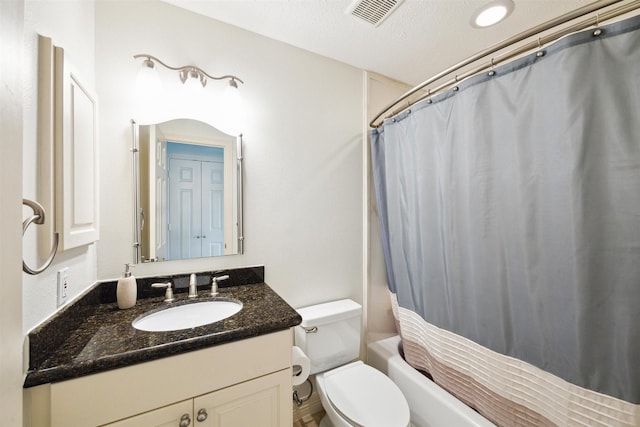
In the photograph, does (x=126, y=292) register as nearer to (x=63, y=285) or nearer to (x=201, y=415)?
(x=63, y=285)

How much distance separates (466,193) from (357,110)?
1.01 metres

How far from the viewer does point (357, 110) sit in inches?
72.2

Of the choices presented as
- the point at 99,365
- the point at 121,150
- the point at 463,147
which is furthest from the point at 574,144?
the point at 121,150

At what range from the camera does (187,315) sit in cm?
113

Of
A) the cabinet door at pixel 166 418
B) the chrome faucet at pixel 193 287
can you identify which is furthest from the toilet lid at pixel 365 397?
the chrome faucet at pixel 193 287

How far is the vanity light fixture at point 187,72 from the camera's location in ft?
3.85

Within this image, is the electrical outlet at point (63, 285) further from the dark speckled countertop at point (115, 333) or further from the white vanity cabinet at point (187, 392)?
the white vanity cabinet at point (187, 392)

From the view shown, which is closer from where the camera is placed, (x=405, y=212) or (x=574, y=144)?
(x=574, y=144)

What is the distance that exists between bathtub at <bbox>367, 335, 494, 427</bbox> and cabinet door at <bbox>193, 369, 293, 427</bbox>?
0.77m

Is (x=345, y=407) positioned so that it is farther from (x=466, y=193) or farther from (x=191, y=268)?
(x=466, y=193)

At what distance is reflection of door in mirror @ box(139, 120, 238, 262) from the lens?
122 cm

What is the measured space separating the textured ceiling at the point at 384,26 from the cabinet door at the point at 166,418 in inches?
69.1

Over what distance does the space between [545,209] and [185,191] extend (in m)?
1.63

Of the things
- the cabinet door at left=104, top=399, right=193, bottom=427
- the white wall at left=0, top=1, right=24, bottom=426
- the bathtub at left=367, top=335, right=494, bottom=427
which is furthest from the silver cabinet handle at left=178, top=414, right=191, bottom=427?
the bathtub at left=367, top=335, right=494, bottom=427
